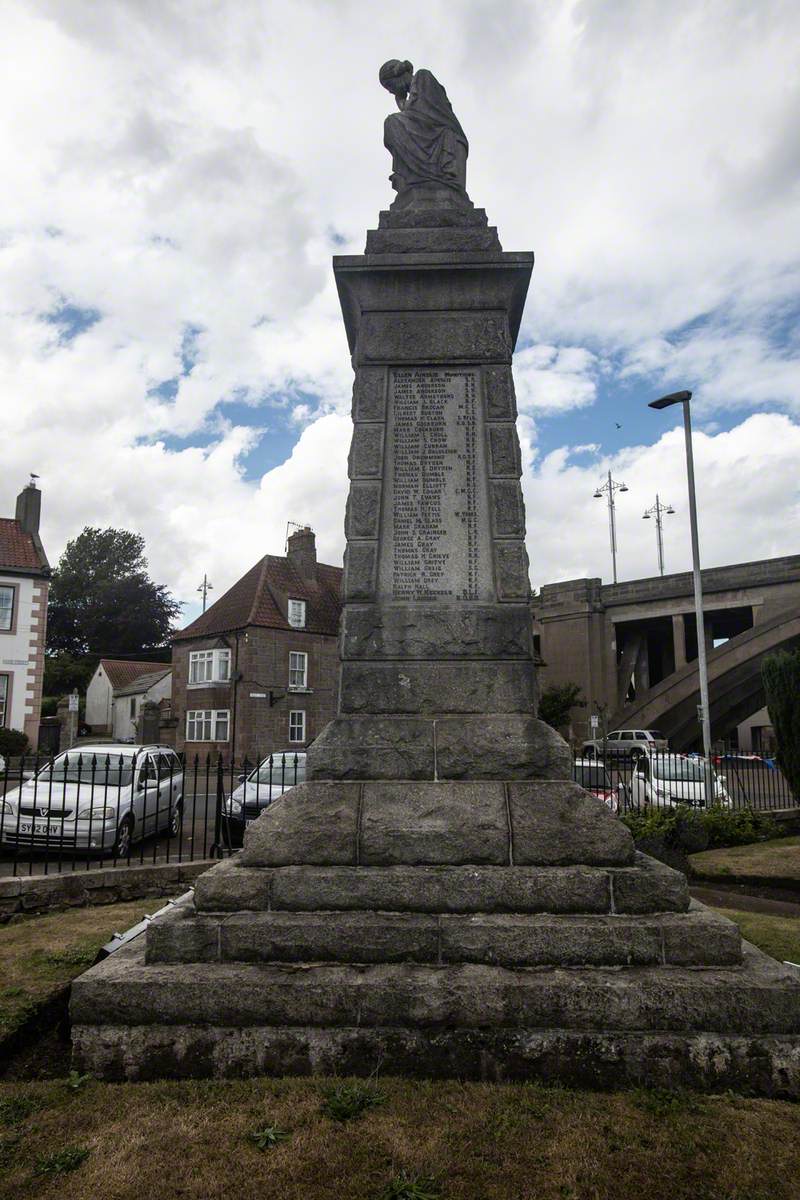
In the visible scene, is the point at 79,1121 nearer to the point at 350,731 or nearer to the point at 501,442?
the point at 350,731

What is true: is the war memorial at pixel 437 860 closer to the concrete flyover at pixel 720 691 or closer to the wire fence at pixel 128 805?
the wire fence at pixel 128 805

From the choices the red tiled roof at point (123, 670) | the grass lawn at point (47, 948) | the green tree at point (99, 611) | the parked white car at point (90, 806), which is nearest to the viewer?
the grass lawn at point (47, 948)

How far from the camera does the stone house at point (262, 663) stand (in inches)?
1298

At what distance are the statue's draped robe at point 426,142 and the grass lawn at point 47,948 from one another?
6.82m

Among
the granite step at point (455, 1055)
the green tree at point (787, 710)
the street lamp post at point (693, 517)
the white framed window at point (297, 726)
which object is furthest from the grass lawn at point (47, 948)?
the white framed window at point (297, 726)

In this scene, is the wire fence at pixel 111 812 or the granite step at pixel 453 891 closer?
the granite step at pixel 453 891

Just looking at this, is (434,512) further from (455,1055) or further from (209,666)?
(209,666)

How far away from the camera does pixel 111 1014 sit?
4027 mm

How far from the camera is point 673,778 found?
1738 cm

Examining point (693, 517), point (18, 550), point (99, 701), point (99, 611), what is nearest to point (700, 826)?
point (693, 517)

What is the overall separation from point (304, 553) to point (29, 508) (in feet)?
41.0

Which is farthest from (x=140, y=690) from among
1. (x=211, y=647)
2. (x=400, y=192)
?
(x=400, y=192)

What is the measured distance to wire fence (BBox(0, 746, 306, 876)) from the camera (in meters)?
9.67

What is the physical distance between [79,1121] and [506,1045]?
2.10 metres
